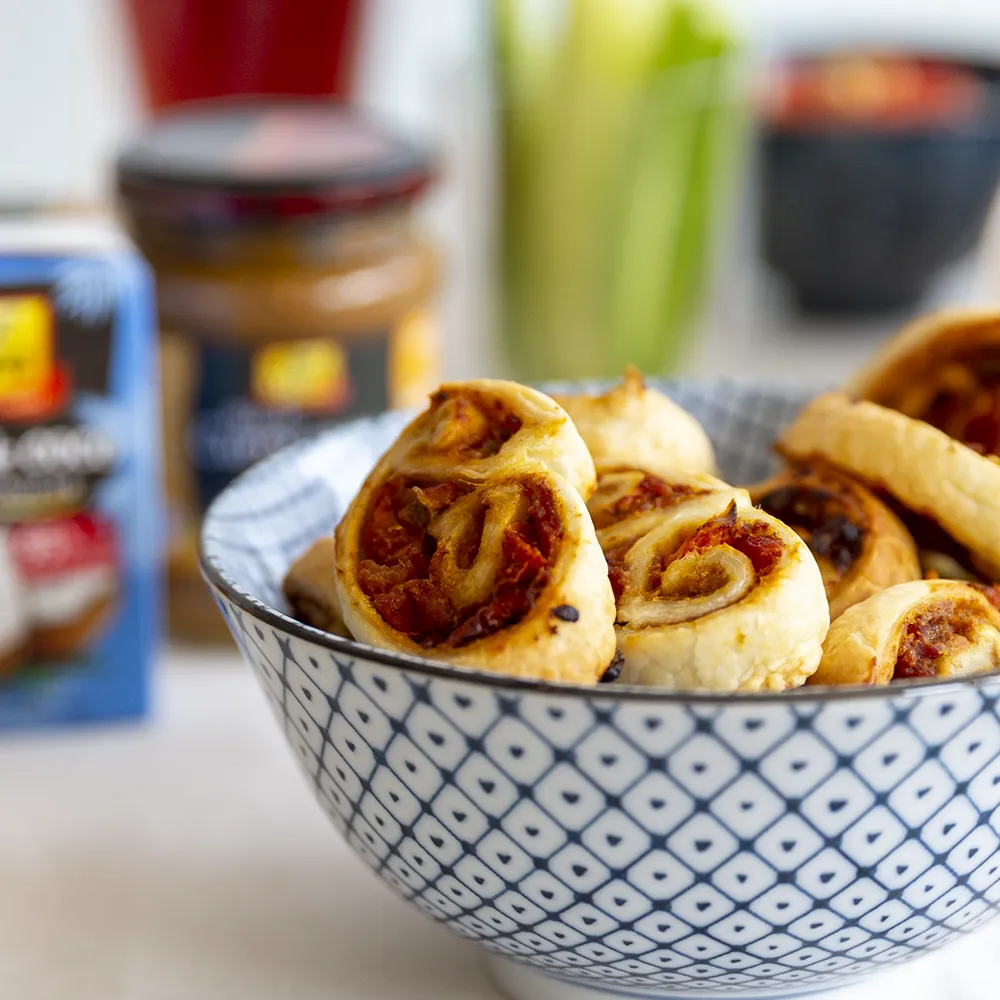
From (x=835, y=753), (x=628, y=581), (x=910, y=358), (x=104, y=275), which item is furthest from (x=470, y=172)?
(x=835, y=753)

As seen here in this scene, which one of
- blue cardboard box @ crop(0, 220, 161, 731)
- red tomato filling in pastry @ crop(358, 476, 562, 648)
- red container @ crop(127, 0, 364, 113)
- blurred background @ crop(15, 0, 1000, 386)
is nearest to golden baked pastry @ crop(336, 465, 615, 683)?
red tomato filling in pastry @ crop(358, 476, 562, 648)

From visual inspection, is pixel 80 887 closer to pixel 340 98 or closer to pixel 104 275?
pixel 104 275

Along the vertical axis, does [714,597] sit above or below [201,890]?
above

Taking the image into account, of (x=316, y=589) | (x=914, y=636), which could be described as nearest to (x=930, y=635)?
(x=914, y=636)

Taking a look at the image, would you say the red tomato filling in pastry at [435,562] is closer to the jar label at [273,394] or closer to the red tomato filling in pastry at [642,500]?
the red tomato filling in pastry at [642,500]

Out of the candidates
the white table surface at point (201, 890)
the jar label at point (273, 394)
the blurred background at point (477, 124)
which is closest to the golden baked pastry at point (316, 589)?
the white table surface at point (201, 890)

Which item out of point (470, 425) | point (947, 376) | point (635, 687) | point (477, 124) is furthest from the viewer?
point (477, 124)

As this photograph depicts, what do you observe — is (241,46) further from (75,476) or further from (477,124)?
(75,476)
